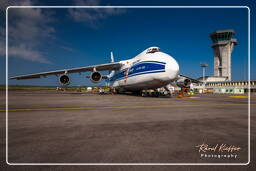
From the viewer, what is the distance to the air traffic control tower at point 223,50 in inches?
3152

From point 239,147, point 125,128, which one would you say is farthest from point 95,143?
point 239,147

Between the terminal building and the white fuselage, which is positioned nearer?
the white fuselage

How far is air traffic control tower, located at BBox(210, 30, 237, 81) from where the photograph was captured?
80.1 metres

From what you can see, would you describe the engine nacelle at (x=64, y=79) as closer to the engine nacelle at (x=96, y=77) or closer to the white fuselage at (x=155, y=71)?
the engine nacelle at (x=96, y=77)

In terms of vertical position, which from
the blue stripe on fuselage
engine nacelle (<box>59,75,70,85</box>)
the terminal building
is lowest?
engine nacelle (<box>59,75,70,85</box>)

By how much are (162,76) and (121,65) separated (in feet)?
29.2

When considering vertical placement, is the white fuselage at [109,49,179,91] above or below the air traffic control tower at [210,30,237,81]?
below

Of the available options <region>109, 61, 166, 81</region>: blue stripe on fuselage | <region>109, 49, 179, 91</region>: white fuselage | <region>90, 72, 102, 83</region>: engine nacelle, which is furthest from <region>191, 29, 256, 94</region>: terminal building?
<region>90, 72, 102, 83</region>: engine nacelle

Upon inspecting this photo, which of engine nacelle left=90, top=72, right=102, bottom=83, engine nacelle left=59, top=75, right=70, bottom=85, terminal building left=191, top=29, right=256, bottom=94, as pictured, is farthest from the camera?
terminal building left=191, top=29, right=256, bottom=94

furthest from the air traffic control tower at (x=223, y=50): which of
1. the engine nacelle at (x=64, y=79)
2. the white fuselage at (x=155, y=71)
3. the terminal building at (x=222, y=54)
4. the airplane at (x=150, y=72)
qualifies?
the engine nacelle at (x=64, y=79)

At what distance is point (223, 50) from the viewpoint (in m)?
83.9

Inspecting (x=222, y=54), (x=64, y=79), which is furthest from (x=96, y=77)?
(x=222, y=54)

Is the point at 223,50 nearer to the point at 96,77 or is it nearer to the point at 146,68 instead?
the point at 146,68

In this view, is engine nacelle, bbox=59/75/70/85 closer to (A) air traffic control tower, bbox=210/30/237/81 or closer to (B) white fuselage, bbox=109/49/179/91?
(B) white fuselage, bbox=109/49/179/91
